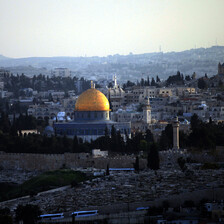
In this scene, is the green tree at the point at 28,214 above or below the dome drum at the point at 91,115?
below

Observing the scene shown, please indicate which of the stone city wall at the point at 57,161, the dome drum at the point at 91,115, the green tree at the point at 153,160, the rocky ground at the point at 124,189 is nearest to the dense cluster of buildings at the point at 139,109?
the dome drum at the point at 91,115

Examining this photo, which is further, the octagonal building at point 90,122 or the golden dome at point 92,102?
the golden dome at point 92,102

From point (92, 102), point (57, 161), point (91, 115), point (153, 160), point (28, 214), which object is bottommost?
point (57, 161)

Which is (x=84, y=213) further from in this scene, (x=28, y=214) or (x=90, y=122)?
(x=90, y=122)

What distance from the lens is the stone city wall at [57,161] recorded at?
2261 inches

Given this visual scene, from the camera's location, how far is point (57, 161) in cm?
6044

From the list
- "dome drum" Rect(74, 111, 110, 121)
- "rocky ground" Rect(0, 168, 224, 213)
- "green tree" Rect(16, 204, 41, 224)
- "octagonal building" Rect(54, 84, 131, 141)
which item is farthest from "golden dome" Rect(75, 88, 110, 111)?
"green tree" Rect(16, 204, 41, 224)

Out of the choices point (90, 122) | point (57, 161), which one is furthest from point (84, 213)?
point (90, 122)

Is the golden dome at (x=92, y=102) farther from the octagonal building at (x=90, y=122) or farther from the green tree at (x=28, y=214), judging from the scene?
the green tree at (x=28, y=214)

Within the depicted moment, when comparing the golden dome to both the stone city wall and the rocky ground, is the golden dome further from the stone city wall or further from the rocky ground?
the rocky ground

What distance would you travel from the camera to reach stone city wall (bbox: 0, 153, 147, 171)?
188 feet

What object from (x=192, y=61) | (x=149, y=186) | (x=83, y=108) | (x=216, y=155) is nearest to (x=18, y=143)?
(x=83, y=108)

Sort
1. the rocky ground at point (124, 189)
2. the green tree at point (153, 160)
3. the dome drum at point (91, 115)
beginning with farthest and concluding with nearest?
the dome drum at point (91, 115) < the green tree at point (153, 160) < the rocky ground at point (124, 189)

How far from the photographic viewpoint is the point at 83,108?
2876 inches
